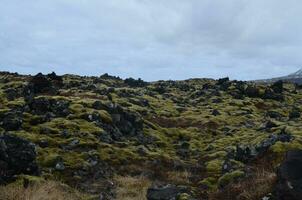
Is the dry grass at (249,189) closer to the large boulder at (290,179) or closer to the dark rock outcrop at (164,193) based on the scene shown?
the large boulder at (290,179)

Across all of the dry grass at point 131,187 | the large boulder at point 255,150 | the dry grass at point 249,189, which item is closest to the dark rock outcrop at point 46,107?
the dry grass at point 131,187

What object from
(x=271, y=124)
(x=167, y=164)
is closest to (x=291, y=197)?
(x=167, y=164)

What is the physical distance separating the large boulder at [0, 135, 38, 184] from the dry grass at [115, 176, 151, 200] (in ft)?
Result: 14.4

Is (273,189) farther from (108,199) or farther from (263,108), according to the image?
(263,108)

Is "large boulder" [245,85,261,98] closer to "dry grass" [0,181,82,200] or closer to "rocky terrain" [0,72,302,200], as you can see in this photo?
"rocky terrain" [0,72,302,200]

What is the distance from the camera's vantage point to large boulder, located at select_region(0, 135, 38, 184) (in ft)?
66.1

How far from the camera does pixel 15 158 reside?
68.6ft

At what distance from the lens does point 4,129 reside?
29984 mm

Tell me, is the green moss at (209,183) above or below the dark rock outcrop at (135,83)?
below

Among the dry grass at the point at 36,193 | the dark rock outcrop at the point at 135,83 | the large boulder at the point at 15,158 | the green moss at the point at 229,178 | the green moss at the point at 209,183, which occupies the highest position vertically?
the dark rock outcrop at the point at 135,83

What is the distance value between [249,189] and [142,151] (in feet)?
46.3

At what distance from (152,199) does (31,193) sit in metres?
4.81

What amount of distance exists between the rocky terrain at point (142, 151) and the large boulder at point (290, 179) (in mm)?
35

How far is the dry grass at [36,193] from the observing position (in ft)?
53.8
